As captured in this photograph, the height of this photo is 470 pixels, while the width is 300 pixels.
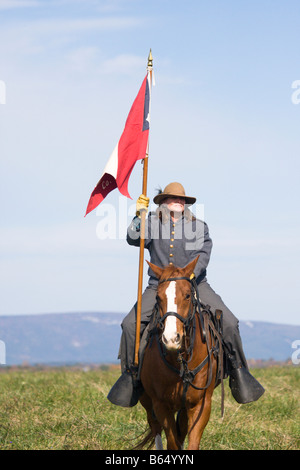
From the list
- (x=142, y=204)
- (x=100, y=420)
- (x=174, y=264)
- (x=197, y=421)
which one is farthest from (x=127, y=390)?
(x=142, y=204)

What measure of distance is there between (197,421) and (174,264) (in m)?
2.15

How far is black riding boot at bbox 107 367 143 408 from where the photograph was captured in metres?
9.88

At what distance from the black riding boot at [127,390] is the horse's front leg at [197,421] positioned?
1112 mm

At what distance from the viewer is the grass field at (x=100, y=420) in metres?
10.5

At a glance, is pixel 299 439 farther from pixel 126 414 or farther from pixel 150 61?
pixel 150 61

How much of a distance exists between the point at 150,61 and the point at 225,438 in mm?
5606

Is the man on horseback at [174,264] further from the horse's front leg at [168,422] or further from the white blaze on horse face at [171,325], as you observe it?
the white blaze on horse face at [171,325]

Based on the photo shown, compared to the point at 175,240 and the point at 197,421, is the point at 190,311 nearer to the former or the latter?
the point at 197,421

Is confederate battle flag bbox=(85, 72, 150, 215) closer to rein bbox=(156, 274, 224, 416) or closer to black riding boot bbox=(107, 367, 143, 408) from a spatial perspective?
rein bbox=(156, 274, 224, 416)

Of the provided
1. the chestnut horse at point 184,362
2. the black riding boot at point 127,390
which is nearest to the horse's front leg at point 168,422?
the chestnut horse at point 184,362

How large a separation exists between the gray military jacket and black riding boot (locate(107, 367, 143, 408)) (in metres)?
1.31

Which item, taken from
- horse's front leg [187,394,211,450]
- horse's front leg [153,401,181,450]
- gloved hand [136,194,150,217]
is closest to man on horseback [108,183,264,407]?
gloved hand [136,194,150,217]

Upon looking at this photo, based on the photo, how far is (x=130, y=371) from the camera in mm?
9867
